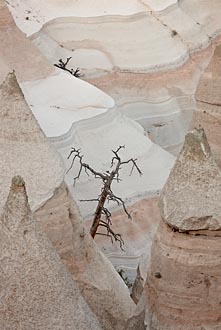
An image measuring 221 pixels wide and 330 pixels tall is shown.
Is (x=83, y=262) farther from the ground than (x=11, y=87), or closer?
closer

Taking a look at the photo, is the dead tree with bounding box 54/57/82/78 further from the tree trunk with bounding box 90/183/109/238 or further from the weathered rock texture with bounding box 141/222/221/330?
the weathered rock texture with bounding box 141/222/221/330

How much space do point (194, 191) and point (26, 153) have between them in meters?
1.34

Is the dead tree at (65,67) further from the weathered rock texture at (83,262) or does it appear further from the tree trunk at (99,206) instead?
the weathered rock texture at (83,262)

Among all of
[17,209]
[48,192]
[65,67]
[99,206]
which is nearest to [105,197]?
[99,206]

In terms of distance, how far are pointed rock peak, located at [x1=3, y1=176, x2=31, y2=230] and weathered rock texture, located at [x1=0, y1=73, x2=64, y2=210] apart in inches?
54.9

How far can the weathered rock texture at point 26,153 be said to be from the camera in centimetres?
718

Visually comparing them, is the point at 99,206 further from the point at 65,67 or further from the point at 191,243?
the point at 65,67

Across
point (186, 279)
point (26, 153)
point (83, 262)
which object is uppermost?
point (26, 153)

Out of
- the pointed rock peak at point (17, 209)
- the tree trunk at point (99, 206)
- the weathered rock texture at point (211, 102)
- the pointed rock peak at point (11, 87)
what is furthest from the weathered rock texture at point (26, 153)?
the weathered rock texture at point (211, 102)

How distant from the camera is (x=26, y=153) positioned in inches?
284

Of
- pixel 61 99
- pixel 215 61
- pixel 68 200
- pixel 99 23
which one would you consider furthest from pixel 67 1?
pixel 68 200

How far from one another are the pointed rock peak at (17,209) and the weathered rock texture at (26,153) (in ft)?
4.58

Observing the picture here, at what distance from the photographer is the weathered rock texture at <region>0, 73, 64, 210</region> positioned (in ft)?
23.5

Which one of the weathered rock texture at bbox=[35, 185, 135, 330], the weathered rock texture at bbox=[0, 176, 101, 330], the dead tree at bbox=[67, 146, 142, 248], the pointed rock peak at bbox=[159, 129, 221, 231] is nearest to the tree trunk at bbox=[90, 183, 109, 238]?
the dead tree at bbox=[67, 146, 142, 248]
